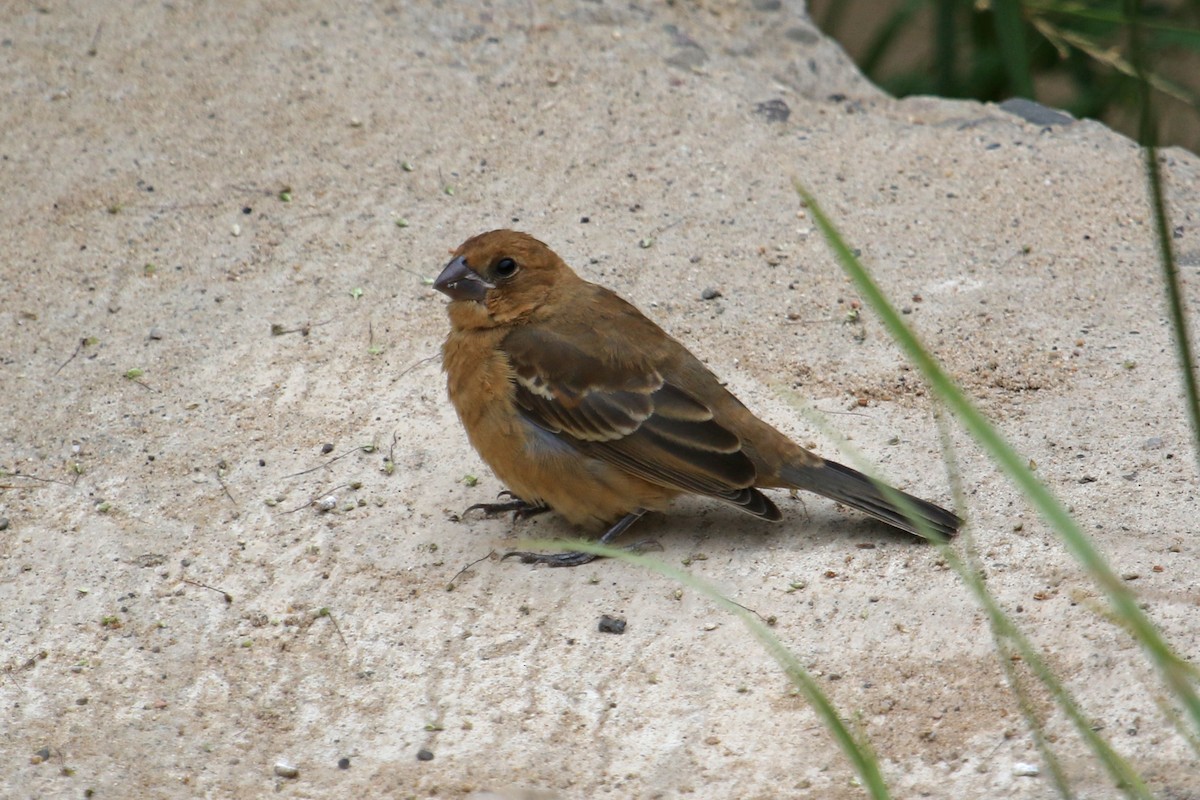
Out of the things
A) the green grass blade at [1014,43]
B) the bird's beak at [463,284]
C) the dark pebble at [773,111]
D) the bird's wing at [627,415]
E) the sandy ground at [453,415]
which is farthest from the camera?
the green grass blade at [1014,43]

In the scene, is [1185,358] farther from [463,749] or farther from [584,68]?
[584,68]

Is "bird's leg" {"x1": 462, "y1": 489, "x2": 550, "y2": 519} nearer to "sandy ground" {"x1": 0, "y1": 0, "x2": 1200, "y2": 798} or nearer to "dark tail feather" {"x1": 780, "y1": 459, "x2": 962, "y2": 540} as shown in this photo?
"sandy ground" {"x1": 0, "y1": 0, "x2": 1200, "y2": 798}

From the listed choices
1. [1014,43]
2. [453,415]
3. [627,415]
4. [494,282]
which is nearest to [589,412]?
[627,415]

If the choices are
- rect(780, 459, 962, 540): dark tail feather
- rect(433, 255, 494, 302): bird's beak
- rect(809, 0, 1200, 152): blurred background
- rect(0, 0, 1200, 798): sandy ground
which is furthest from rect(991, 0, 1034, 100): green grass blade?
rect(433, 255, 494, 302): bird's beak

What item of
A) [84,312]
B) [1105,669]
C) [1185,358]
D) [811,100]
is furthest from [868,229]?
[1185,358]

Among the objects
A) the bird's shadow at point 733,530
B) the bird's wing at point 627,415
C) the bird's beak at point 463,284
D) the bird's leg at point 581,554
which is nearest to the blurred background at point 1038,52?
the bird's shadow at point 733,530

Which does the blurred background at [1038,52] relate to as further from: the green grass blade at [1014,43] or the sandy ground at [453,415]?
the sandy ground at [453,415]
